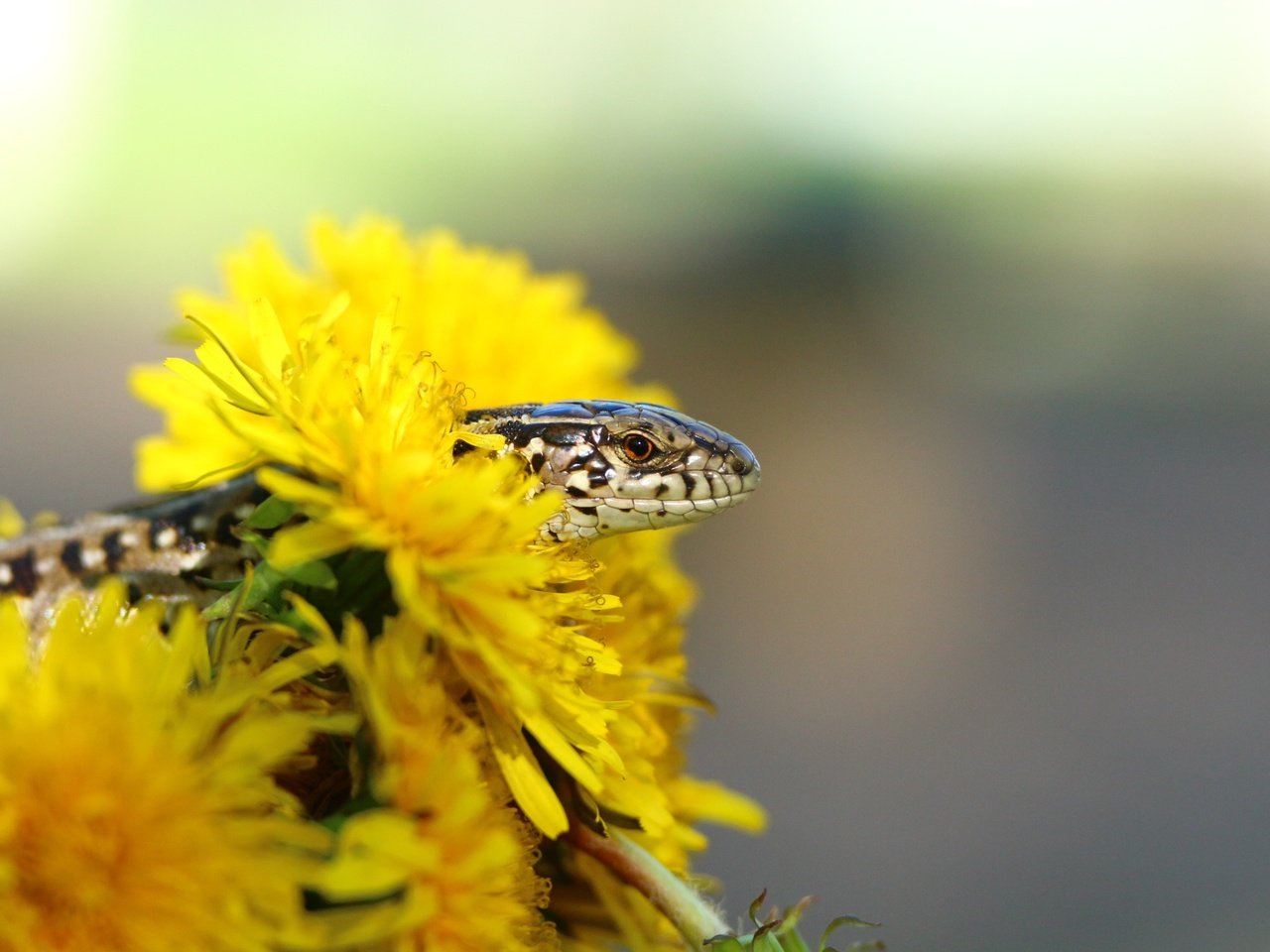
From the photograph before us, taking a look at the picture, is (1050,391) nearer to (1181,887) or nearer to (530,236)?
(530,236)

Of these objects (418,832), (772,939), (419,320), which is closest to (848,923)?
(772,939)

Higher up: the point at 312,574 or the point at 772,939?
the point at 312,574

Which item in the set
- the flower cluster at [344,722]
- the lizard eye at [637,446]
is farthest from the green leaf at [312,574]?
the lizard eye at [637,446]

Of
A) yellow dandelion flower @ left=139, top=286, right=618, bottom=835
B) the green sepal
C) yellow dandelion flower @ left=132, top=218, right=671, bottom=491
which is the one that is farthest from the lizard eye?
the green sepal

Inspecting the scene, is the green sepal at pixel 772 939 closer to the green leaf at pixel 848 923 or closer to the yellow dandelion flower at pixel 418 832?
the green leaf at pixel 848 923

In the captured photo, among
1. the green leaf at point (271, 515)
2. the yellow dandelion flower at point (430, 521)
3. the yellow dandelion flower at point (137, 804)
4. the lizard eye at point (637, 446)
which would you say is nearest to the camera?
the yellow dandelion flower at point (137, 804)

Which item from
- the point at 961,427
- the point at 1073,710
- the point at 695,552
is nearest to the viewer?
the point at 1073,710

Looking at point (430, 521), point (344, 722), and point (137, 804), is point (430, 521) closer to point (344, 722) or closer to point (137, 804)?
point (344, 722)

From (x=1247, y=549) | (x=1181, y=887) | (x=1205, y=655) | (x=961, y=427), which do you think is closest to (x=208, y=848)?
(x=1181, y=887)
